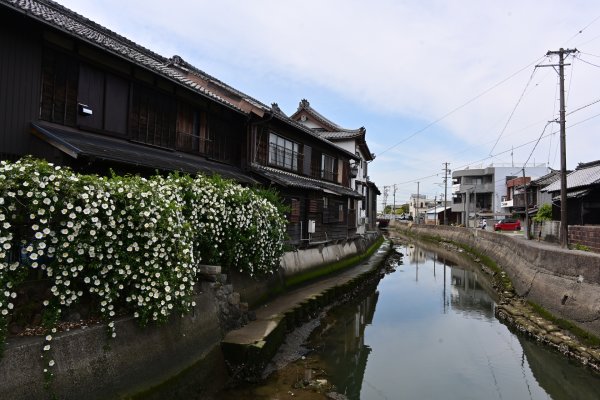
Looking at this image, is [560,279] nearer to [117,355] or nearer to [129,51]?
[117,355]

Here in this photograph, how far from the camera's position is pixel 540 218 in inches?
1133

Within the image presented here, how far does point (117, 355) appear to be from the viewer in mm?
6258

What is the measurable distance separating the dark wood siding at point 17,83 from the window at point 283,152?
11.6 meters

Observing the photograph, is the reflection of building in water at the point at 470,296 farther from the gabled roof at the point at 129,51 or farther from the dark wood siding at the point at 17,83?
the dark wood siding at the point at 17,83

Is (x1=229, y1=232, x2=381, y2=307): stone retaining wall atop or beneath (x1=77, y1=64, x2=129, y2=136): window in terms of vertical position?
beneath

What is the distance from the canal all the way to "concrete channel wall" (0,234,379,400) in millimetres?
690

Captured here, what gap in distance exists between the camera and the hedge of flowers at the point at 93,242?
5.19 meters

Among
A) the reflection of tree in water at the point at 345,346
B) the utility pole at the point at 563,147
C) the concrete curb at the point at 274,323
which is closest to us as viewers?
the concrete curb at the point at 274,323

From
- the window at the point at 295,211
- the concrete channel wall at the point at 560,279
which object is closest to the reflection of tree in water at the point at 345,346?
the window at the point at 295,211

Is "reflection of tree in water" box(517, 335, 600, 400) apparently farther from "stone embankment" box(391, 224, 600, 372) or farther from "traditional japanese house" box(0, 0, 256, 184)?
"traditional japanese house" box(0, 0, 256, 184)

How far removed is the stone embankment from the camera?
11586 mm

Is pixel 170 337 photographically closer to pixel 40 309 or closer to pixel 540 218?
pixel 40 309

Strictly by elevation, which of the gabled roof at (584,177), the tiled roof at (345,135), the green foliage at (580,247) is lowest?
the green foliage at (580,247)

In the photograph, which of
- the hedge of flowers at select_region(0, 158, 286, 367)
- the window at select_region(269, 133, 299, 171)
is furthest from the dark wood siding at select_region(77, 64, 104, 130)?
the window at select_region(269, 133, 299, 171)
